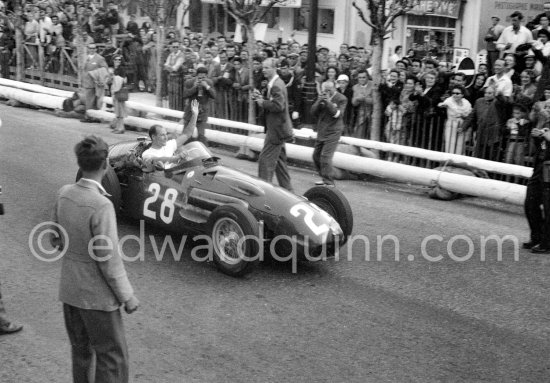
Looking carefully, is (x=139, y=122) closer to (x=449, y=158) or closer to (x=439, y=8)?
(x=449, y=158)

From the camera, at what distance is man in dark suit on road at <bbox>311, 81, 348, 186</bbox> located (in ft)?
36.3

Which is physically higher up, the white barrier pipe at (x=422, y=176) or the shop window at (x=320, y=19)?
the shop window at (x=320, y=19)

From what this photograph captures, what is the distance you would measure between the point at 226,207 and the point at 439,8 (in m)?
15.0

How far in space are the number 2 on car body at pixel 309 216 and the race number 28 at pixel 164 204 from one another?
4.44 ft

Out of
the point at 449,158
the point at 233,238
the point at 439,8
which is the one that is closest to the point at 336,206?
the point at 233,238

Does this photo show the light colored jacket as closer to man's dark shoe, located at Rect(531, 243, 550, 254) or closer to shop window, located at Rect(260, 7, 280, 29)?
man's dark shoe, located at Rect(531, 243, 550, 254)

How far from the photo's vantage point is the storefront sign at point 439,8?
2044 cm

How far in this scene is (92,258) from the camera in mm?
4344

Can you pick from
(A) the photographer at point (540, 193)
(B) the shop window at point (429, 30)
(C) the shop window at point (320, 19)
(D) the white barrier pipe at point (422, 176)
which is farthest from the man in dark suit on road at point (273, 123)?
(C) the shop window at point (320, 19)

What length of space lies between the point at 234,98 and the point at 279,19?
10627mm

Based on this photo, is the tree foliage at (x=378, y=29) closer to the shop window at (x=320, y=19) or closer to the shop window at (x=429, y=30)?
the shop window at (x=429, y=30)

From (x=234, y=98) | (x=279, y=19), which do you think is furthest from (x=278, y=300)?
(x=279, y=19)

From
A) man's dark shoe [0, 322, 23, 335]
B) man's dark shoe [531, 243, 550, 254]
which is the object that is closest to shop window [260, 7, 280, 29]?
man's dark shoe [531, 243, 550, 254]

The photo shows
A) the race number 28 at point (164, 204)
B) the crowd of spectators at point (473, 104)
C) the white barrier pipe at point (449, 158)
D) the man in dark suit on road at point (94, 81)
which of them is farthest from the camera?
the man in dark suit on road at point (94, 81)
